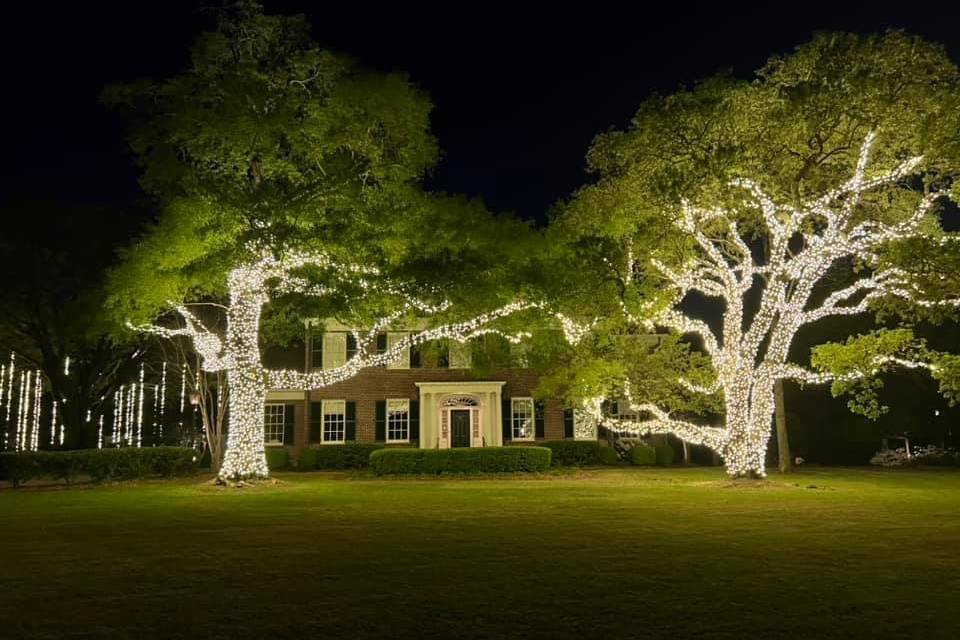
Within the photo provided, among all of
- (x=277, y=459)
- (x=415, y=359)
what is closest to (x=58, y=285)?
(x=277, y=459)

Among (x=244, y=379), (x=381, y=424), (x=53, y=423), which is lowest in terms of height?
(x=381, y=424)

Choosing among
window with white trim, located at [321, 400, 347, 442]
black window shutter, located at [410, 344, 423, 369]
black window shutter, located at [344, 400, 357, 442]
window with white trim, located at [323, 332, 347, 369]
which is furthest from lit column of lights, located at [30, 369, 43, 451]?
black window shutter, located at [410, 344, 423, 369]

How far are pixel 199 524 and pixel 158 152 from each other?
38.1 feet

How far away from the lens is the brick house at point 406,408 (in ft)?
116

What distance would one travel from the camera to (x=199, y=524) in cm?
1303

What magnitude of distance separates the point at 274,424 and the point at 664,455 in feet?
55.3

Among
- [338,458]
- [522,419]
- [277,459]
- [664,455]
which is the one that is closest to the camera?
[338,458]

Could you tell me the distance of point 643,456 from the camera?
112ft

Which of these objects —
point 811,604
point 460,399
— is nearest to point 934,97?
point 811,604

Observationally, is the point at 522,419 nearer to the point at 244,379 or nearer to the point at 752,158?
the point at 244,379

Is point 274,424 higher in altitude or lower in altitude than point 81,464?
higher

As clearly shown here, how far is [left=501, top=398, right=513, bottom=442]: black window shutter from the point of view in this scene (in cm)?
3591

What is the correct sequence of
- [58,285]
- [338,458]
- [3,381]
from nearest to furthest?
[58,285]
[338,458]
[3,381]

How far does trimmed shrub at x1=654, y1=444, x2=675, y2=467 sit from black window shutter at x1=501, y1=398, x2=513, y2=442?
20.6 ft
